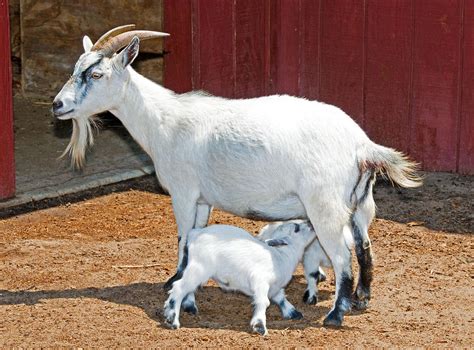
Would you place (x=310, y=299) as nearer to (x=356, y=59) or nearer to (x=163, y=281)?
(x=163, y=281)

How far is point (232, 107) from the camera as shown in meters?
7.09

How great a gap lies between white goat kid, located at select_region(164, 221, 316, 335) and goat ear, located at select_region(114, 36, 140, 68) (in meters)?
1.23

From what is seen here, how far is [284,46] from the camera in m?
10.3

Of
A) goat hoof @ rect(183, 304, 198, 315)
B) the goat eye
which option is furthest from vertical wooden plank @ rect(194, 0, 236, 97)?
goat hoof @ rect(183, 304, 198, 315)

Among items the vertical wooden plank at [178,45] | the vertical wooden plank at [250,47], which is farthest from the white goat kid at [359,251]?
the vertical wooden plank at [178,45]

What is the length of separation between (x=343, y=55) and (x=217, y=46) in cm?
117

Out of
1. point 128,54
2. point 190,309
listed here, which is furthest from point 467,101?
point 190,309

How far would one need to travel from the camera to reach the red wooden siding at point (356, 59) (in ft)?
31.4

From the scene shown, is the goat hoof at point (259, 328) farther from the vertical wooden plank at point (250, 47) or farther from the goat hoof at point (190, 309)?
the vertical wooden plank at point (250, 47)

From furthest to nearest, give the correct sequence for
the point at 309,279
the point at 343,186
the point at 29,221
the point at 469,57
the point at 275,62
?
the point at 275,62
the point at 469,57
the point at 29,221
the point at 309,279
the point at 343,186

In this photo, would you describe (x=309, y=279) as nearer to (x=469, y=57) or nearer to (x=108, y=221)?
(x=108, y=221)

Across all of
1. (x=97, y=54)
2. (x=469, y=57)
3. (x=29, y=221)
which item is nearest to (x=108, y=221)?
(x=29, y=221)

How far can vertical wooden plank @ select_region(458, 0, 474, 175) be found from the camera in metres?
9.42

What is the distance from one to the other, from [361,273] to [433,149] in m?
3.14
